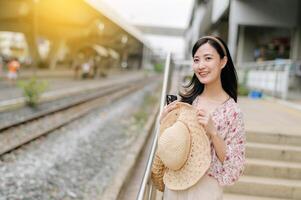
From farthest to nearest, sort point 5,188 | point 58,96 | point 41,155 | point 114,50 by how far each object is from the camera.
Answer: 1. point 114,50
2. point 58,96
3. point 41,155
4. point 5,188

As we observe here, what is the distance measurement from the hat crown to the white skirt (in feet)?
0.50

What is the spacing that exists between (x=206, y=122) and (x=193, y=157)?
0.20m

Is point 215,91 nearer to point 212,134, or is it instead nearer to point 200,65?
point 200,65

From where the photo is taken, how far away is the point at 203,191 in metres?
2.44

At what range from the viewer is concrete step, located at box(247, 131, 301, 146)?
6.12m

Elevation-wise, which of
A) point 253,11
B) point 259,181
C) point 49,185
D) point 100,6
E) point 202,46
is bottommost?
point 49,185

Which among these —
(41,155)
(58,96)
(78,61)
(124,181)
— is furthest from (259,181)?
(78,61)

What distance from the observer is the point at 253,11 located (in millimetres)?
16531

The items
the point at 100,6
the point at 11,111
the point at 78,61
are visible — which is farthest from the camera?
the point at 78,61

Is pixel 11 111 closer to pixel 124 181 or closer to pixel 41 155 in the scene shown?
pixel 41 155

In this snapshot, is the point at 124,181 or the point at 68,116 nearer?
the point at 124,181

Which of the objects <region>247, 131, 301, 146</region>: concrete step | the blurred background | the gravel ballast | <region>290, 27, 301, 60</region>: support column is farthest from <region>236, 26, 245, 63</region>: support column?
<region>247, 131, 301, 146</region>: concrete step

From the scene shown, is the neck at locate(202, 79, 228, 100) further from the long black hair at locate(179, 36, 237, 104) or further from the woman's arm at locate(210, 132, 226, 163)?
the woman's arm at locate(210, 132, 226, 163)

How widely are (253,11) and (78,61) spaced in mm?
22005
